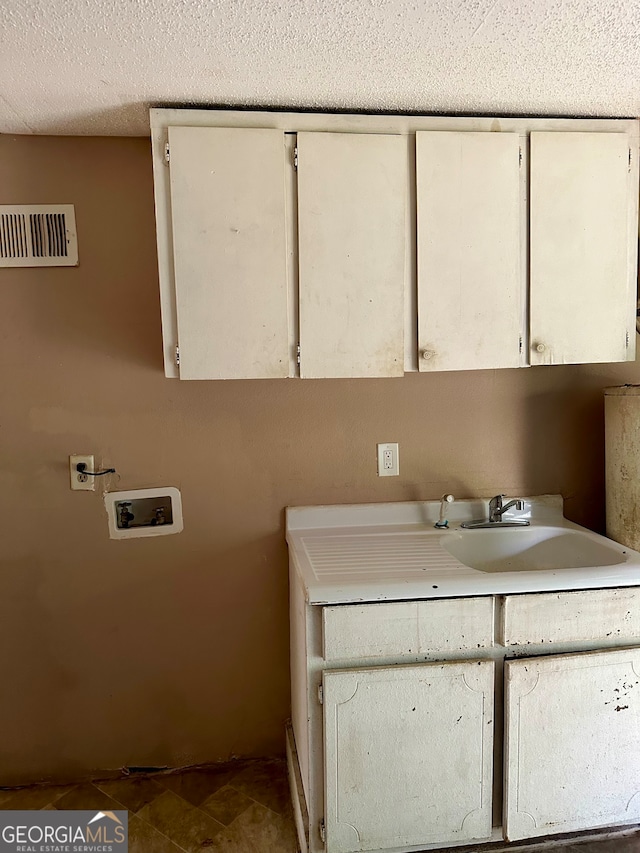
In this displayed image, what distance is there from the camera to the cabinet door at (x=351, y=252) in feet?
5.70

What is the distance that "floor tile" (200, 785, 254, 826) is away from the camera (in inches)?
75.9

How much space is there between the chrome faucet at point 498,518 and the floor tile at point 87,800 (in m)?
1.54

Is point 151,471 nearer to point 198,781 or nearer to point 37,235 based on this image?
point 37,235

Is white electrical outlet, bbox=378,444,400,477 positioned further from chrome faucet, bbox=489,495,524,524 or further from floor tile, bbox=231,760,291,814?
floor tile, bbox=231,760,291,814

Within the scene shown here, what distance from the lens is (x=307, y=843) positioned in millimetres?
1677

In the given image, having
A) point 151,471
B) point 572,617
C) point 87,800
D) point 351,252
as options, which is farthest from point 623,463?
point 87,800

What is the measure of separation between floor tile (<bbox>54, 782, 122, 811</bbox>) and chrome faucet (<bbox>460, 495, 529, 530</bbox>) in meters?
1.54

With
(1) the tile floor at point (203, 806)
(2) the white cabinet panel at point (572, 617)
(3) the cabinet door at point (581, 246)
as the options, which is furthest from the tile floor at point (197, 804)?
(3) the cabinet door at point (581, 246)

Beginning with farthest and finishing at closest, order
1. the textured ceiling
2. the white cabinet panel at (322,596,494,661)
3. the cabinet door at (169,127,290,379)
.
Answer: the cabinet door at (169,127,290,379) < the white cabinet panel at (322,596,494,661) < the textured ceiling

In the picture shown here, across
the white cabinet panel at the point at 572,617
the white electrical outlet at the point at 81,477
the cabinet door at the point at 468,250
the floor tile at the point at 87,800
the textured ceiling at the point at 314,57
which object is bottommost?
the floor tile at the point at 87,800

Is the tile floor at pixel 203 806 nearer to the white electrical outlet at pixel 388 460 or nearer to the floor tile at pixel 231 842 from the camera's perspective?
the floor tile at pixel 231 842

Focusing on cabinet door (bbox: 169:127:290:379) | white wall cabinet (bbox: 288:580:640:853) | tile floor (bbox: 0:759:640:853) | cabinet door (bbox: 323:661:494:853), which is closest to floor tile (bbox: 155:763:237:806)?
tile floor (bbox: 0:759:640:853)

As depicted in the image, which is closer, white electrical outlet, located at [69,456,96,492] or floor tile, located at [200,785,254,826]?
floor tile, located at [200,785,254,826]

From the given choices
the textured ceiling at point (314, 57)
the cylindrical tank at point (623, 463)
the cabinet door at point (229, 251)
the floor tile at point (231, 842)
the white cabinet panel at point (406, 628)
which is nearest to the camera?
the textured ceiling at point (314, 57)
